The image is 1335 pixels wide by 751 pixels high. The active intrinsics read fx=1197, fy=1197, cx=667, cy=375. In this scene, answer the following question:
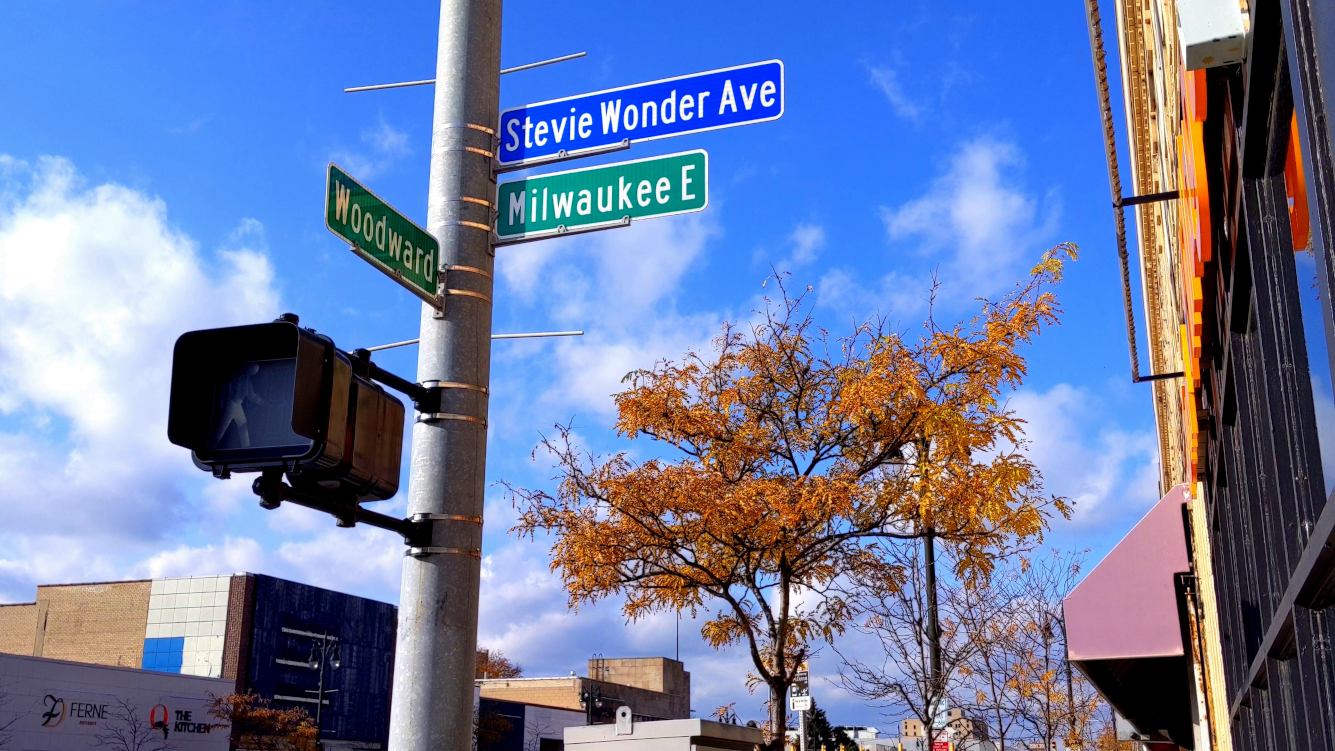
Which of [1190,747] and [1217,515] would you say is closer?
[1217,515]

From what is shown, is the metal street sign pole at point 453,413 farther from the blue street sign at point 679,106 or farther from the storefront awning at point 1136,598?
the storefront awning at point 1136,598

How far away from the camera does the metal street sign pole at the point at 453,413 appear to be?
429 centimetres

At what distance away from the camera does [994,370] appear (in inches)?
566

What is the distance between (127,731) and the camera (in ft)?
193

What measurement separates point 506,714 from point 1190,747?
72.0 metres

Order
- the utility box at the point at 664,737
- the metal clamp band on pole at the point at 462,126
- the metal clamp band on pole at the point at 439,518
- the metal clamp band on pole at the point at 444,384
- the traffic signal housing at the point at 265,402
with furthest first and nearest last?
the utility box at the point at 664,737 < the metal clamp band on pole at the point at 462,126 < the metal clamp band on pole at the point at 444,384 < the metal clamp band on pole at the point at 439,518 < the traffic signal housing at the point at 265,402

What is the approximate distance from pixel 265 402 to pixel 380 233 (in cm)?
101

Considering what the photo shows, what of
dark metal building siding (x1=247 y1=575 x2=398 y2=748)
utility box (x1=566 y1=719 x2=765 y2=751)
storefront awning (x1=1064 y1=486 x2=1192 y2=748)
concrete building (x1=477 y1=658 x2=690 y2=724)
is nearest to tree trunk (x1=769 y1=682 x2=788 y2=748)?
utility box (x1=566 y1=719 x2=765 y2=751)

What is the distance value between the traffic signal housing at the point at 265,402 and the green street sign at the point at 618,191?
5.22 ft

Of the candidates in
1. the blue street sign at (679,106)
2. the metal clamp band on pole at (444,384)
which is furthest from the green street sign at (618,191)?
the metal clamp band on pole at (444,384)

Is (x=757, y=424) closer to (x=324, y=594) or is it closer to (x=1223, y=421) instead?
(x=1223, y=421)

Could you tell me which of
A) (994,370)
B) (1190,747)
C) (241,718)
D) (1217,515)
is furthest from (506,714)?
(1217,515)

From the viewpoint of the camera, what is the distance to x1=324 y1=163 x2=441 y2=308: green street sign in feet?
14.8

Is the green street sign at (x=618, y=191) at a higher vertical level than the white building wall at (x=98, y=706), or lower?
higher
